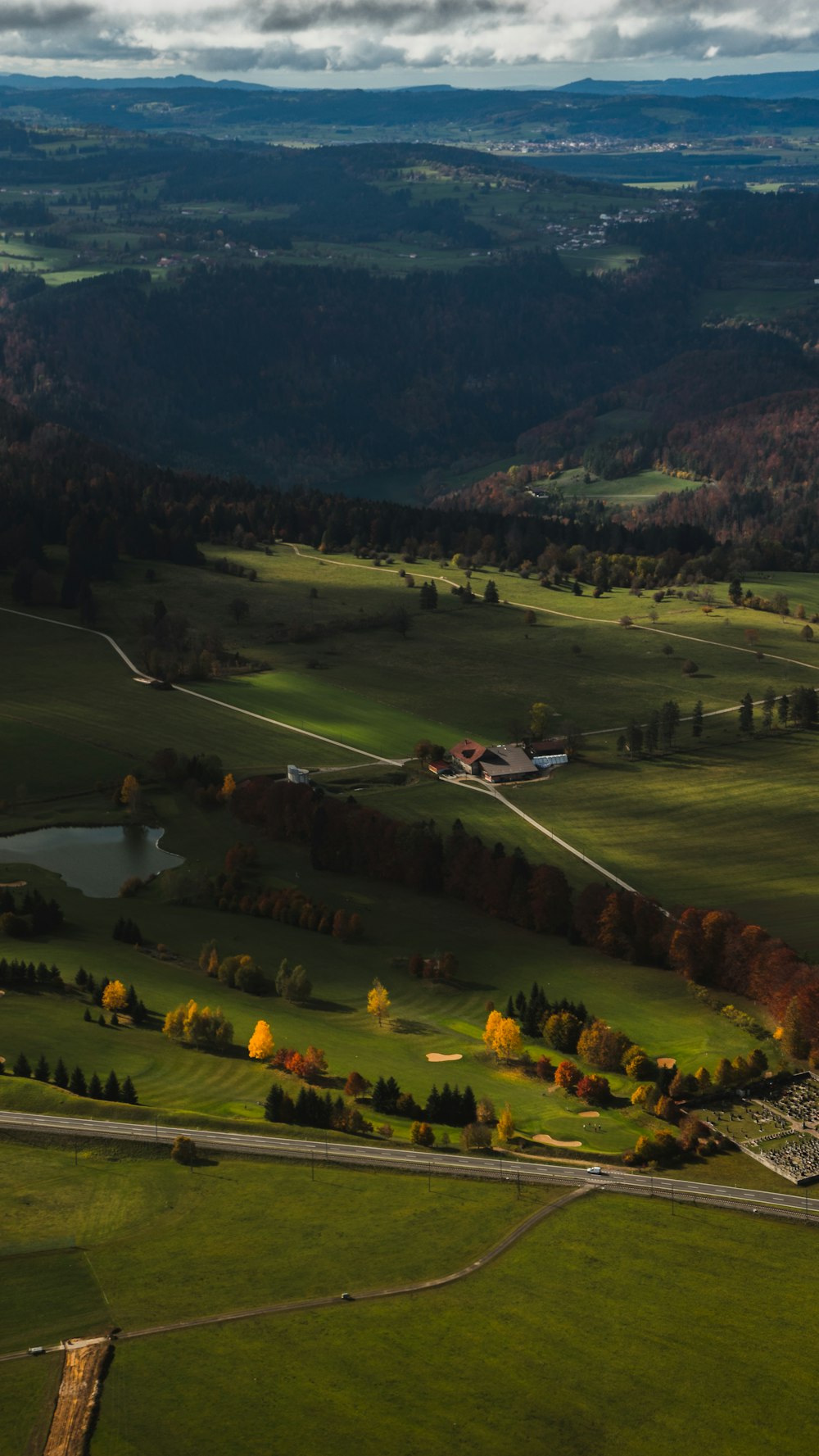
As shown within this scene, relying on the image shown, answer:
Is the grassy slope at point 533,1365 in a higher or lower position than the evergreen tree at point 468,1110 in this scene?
higher

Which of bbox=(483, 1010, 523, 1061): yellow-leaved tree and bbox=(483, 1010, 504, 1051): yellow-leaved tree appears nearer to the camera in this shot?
bbox=(483, 1010, 523, 1061): yellow-leaved tree

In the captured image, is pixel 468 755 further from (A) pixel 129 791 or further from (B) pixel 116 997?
(B) pixel 116 997

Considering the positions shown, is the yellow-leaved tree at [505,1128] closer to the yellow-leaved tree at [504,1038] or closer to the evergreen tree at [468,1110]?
the evergreen tree at [468,1110]

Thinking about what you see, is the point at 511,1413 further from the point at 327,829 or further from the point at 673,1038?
the point at 327,829

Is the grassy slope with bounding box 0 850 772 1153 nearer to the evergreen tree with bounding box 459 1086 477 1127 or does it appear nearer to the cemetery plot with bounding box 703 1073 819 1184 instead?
the evergreen tree with bounding box 459 1086 477 1127

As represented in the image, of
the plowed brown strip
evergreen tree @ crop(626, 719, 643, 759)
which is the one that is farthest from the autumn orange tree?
evergreen tree @ crop(626, 719, 643, 759)

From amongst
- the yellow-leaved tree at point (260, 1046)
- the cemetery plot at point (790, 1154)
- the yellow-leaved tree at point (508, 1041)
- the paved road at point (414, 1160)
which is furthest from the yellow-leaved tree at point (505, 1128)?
the yellow-leaved tree at point (260, 1046)

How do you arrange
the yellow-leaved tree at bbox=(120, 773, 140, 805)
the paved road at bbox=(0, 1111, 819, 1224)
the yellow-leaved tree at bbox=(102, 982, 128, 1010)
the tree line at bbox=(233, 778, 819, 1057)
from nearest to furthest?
1. the paved road at bbox=(0, 1111, 819, 1224)
2. the yellow-leaved tree at bbox=(102, 982, 128, 1010)
3. the tree line at bbox=(233, 778, 819, 1057)
4. the yellow-leaved tree at bbox=(120, 773, 140, 805)

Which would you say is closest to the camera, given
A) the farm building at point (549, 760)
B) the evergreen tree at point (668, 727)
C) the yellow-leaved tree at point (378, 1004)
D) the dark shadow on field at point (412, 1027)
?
the dark shadow on field at point (412, 1027)
